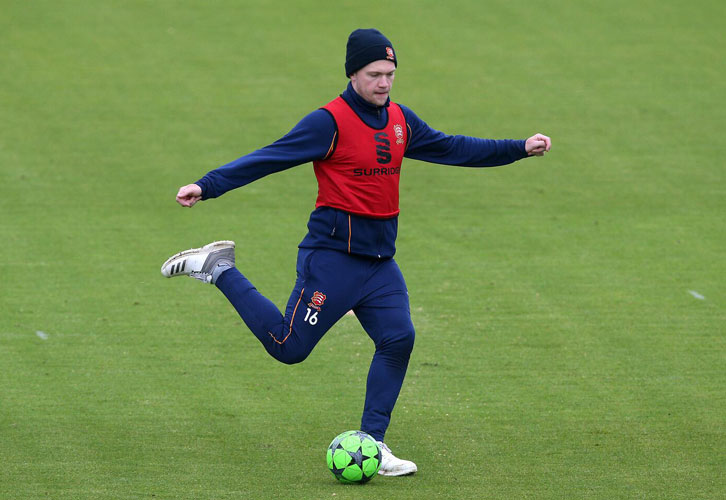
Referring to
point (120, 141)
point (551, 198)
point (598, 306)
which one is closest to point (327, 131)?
point (598, 306)

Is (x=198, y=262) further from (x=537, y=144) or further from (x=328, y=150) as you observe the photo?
(x=537, y=144)

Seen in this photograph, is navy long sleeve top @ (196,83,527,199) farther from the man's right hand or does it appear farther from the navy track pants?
the navy track pants

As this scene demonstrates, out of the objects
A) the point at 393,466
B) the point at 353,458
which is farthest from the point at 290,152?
the point at 393,466

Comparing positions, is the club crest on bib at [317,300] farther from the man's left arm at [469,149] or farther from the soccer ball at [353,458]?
the man's left arm at [469,149]

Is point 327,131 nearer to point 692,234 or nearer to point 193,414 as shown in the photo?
point 193,414

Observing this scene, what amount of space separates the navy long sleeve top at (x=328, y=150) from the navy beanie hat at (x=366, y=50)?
16 centimetres

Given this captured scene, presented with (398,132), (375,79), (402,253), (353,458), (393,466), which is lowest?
(402,253)

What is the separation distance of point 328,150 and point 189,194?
772mm

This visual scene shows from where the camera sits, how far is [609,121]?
15086 mm

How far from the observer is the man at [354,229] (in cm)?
573

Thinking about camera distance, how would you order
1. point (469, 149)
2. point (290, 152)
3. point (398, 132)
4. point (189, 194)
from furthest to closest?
point (469, 149) → point (398, 132) → point (290, 152) → point (189, 194)

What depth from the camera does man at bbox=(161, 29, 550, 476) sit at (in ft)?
18.8

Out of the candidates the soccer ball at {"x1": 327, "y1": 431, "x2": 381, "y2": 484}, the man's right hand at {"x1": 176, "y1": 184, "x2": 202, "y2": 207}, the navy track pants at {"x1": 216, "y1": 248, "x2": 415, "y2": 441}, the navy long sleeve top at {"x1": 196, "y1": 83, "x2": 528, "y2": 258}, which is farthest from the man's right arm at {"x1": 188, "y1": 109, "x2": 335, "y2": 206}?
the soccer ball at {"x1": 327, "y1": 431, "x2": 381, "y2": 484}

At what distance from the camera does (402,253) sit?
10891 millimetres
